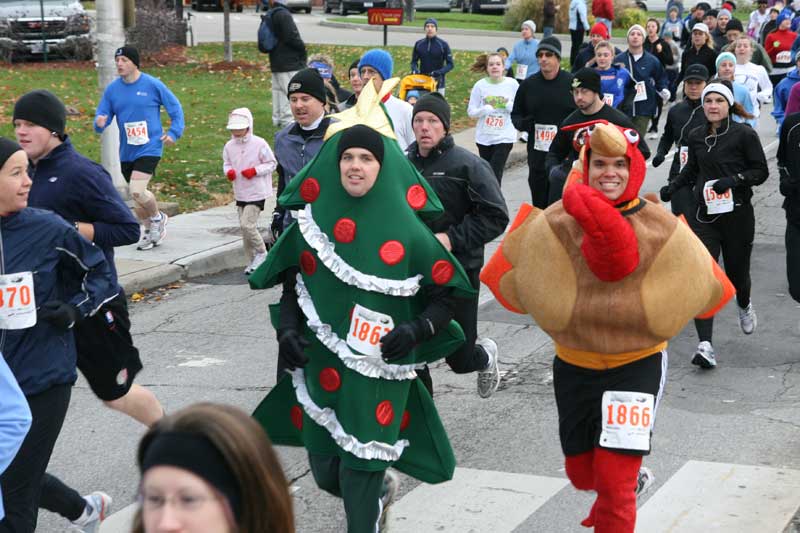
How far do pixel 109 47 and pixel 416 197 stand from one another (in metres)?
8.92

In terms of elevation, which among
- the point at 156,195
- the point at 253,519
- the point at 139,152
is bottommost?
the point at 156,195

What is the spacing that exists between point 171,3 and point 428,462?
3418cm

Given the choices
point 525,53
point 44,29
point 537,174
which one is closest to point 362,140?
point 537,174

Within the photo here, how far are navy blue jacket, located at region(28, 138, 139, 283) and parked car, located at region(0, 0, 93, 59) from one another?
2043 centimetres

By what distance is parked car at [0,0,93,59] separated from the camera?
25266 mm

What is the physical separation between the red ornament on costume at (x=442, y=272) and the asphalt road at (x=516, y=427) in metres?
1.28

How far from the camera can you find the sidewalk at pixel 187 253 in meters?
11.2

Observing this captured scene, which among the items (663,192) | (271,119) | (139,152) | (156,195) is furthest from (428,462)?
(271,119)

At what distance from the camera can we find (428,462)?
5.47 meters

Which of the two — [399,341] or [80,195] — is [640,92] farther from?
[399,341]

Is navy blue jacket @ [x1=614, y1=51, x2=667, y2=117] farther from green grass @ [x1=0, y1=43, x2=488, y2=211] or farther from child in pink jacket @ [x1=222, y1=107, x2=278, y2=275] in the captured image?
child in pink jacket @ [x1=222, y1=107, x2=278, y2=275]

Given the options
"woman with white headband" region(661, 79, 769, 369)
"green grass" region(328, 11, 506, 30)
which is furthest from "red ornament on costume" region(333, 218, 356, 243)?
"green grass" region(328, 11, 506, 30)

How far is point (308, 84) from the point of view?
7191mm

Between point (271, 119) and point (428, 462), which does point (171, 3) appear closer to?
point (271, 119)
